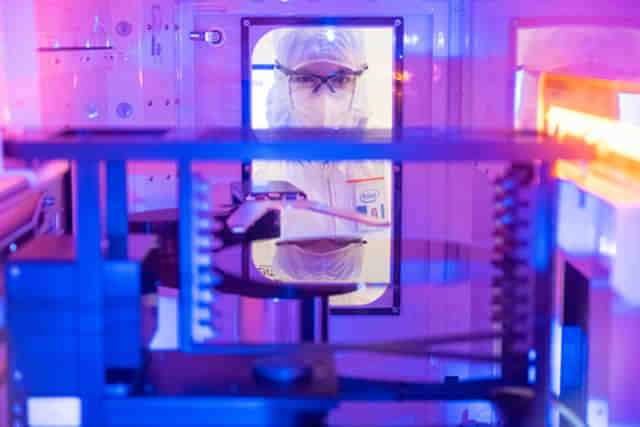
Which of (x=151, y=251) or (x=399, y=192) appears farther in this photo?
(x=399, y=192)

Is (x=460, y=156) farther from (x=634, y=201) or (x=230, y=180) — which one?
(x=230, y=180)

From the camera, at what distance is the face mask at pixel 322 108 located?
2.24 meters

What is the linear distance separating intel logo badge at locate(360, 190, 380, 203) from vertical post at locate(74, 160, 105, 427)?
128 cm

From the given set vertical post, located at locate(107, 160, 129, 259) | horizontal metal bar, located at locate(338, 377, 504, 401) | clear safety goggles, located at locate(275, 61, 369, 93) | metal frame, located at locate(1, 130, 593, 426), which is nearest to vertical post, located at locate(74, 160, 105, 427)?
metal frame, located at locate(1, 130, 593, 426)

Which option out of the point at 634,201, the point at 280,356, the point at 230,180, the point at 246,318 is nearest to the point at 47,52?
the point at 230,180

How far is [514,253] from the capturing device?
3.65 ft

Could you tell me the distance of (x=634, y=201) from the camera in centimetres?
111

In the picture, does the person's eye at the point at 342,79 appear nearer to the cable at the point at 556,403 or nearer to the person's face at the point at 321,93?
the person's face at the point at 321,93

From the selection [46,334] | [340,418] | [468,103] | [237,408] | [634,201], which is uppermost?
[468,103]

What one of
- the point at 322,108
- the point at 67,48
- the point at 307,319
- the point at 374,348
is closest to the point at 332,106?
the point at 322,108

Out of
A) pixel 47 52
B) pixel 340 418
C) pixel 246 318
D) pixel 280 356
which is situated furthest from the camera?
pixel 340 418

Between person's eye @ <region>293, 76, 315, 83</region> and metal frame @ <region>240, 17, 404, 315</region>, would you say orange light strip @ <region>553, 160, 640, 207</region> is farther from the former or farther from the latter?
person's eye @ <region>293, 76, 315, 83</region>

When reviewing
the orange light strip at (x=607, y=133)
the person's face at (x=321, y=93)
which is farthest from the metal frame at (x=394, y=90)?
the orange light strip at (x=607, y=133)

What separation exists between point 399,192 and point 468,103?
32cm
